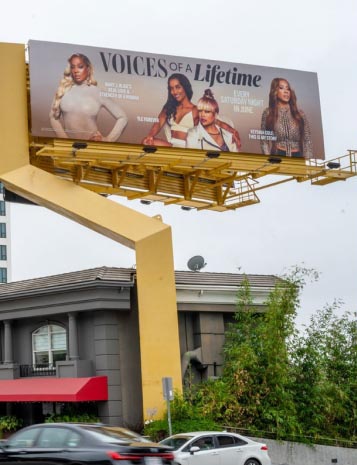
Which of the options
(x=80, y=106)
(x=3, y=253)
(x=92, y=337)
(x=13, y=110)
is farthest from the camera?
(x=3, y=253)

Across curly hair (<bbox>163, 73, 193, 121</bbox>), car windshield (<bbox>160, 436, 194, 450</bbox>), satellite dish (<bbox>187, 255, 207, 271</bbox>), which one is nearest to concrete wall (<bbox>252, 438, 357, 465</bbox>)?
car windshield (<bbox>160, 436, 194, 450</bbox>)

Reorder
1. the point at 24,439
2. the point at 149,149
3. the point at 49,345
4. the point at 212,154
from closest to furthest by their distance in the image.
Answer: the point at 24,439
the point at 149,149
the point at 49,345
the point at 212,154

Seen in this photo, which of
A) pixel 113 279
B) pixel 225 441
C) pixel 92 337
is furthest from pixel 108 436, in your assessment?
pixel 92 337

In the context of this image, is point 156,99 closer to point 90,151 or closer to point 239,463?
point 90,151

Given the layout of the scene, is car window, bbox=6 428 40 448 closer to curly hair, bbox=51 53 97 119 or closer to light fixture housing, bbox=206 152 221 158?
curly hair, bbox=51 53 97 119

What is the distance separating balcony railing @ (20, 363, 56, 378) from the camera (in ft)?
103

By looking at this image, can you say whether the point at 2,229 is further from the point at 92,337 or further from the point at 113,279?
the point at 113,279

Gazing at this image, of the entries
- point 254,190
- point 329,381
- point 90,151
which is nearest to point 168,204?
point 254,190

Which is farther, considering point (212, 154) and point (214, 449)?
point (212, 154)

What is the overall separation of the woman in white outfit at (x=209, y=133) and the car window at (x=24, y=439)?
17.5 m

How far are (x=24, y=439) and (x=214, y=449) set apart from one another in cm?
707

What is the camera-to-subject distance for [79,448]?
15.7 metres

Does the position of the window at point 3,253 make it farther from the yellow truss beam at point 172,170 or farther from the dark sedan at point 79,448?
the dark sedan at point 79,448

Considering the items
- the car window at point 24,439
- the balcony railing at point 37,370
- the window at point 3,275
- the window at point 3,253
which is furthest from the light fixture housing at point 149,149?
the window at point 3,253
